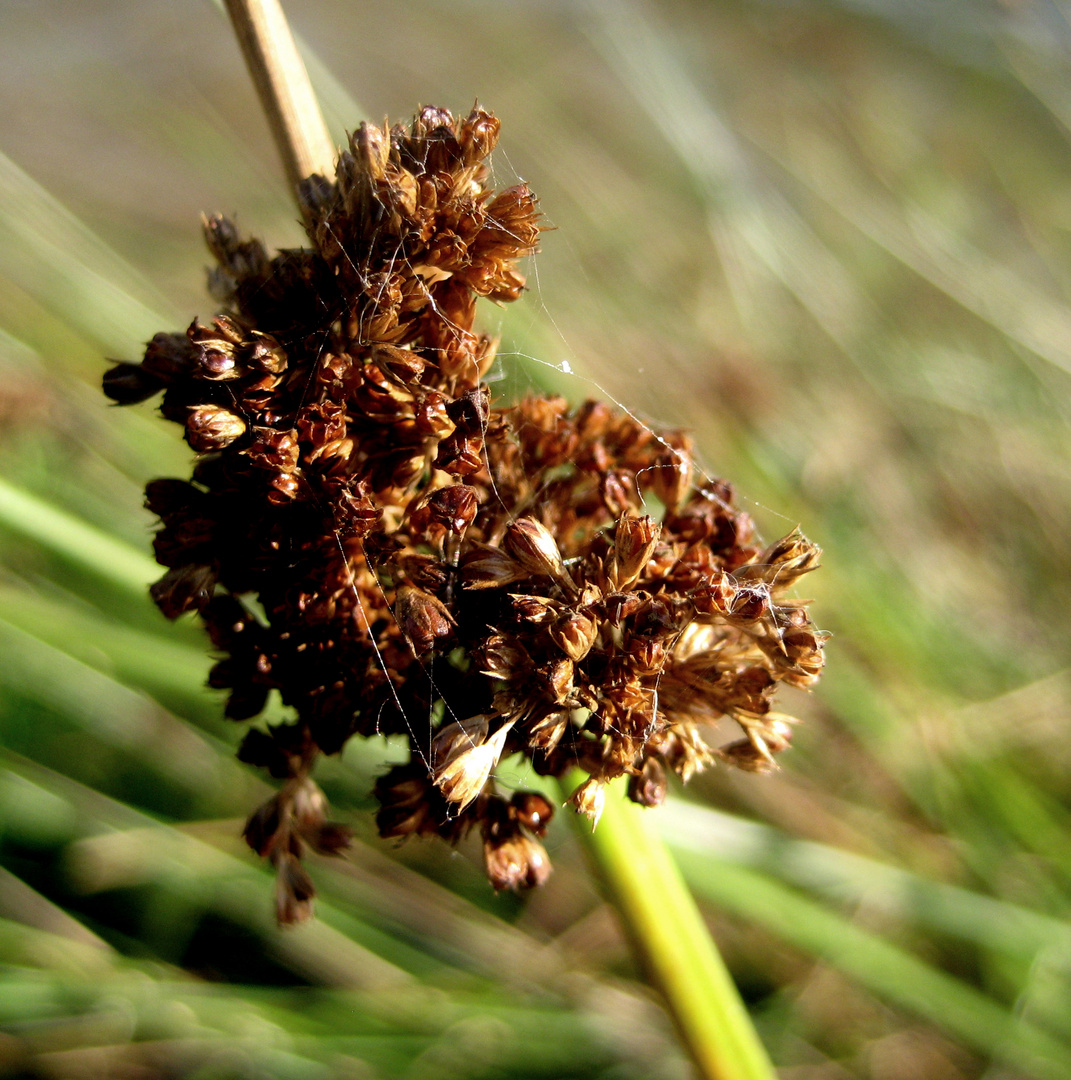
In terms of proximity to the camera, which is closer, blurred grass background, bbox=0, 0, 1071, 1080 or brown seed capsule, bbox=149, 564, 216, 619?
brown seed capsule, bbox=149, 564, 216, 619

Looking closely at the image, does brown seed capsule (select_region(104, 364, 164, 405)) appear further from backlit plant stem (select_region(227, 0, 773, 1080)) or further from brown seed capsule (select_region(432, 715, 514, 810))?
brown seed capsule (select_region(432, 715, 514, 810))

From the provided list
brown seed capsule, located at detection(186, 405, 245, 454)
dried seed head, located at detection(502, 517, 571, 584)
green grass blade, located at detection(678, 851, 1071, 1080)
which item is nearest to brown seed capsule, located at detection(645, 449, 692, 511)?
dried seed head, located at detection(502, 517, 571, 584)

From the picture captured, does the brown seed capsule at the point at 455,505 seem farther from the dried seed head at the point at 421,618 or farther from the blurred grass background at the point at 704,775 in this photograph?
the blurred grass background at the point at 704,775

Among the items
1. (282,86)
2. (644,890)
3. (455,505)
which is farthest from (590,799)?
(282,86)

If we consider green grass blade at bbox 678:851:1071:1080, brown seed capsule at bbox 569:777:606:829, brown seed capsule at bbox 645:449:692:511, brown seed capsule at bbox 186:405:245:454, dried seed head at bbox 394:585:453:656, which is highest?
brown seed capsule at bbox 645:449:692:511

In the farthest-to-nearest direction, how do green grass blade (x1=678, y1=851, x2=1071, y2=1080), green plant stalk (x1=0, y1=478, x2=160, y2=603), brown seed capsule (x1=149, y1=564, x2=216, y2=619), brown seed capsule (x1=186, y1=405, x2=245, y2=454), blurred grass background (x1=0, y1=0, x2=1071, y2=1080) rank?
blurred grass background (x1=0, y1=0, x2=1071, y2=1080)
green grass blade (x1=678, y1=851, x2=1071, y2=1080)
green plant stalk (x1=0, y1=478, x2=160, y2=603)
brown seed capsule (x1=149, y1=564, x2=216, y2=619)
brown seed capsule (x1=186, y1=405, x2=245, y2=454)

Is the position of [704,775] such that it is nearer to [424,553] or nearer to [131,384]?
[424,553]

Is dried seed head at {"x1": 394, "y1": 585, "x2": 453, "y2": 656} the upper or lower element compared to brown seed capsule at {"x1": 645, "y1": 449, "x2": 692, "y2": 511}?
lower

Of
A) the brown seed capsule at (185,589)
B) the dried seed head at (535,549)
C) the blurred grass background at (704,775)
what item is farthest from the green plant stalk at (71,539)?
the dried seed head at (535,549)
